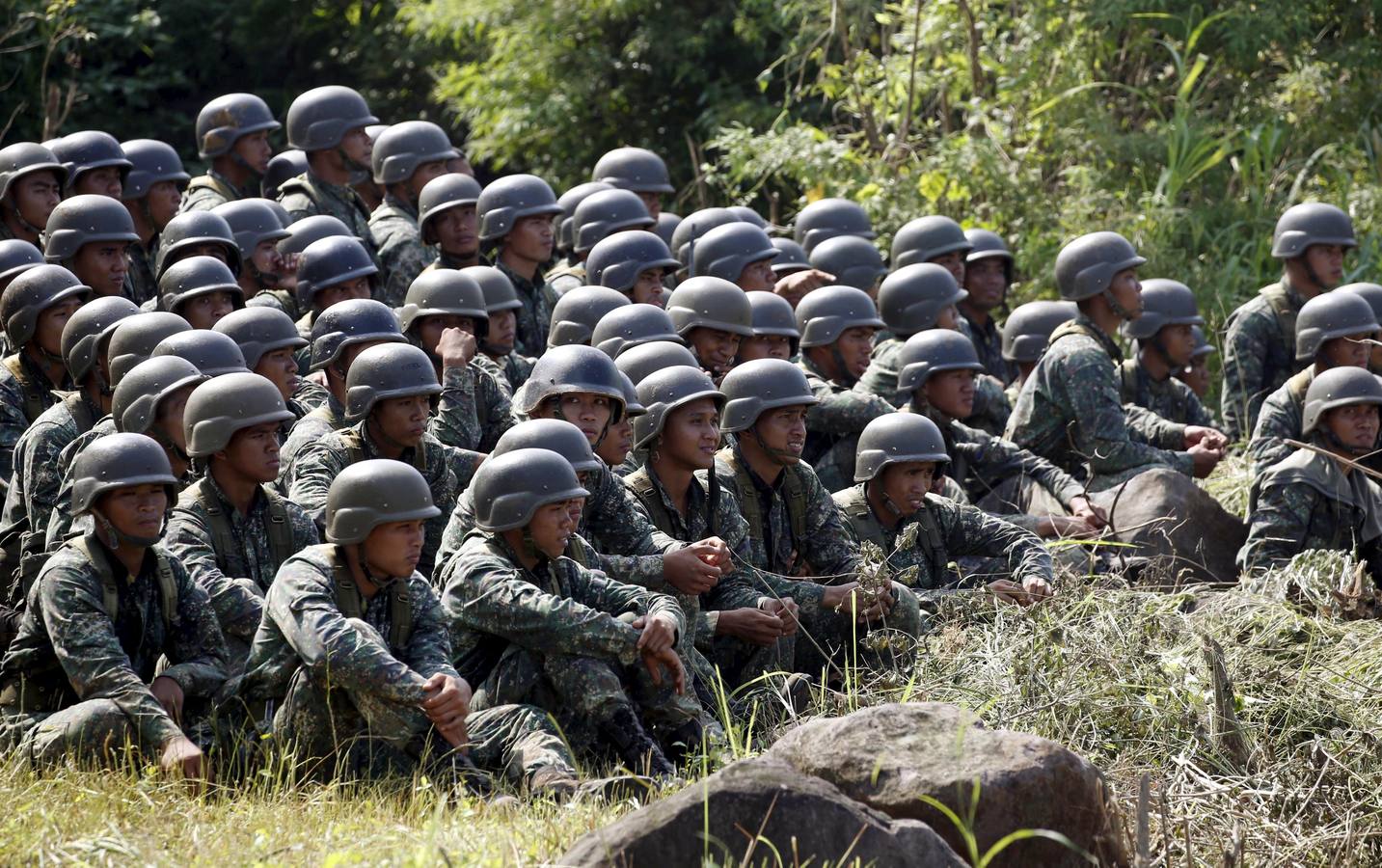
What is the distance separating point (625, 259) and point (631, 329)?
1.42m

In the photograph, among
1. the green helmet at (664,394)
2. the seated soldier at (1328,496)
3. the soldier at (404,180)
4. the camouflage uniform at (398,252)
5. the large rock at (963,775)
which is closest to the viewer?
the large rock at (963,775)

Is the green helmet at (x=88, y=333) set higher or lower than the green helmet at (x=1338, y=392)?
higher

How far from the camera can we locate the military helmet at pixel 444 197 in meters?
11.0

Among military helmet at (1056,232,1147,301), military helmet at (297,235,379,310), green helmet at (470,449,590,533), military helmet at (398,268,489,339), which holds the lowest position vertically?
military helmet at (1056,232,1147,301)

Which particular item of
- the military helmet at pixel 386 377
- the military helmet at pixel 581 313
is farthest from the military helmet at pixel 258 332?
the military helmet at pixel 581 313

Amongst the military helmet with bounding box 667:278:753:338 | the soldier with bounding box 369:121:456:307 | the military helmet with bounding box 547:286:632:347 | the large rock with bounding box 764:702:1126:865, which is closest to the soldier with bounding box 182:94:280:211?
the soldier with bounding box 369:121:456:307

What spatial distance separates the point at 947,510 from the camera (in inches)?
369

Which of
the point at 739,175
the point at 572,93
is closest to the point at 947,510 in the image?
the point at 739,175

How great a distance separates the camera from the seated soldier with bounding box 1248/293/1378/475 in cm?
1041

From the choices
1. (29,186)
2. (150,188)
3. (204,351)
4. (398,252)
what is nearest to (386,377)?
(204,351)

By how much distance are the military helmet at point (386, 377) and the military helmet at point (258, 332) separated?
620 millimetres

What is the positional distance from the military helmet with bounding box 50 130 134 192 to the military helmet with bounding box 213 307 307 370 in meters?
2.83

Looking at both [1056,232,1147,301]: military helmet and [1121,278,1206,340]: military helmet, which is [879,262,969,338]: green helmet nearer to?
[1056,232,1147,301]: military helmet

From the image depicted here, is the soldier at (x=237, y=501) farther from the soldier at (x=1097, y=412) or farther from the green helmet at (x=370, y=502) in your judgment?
the soldier at (x=1097, y=412)
